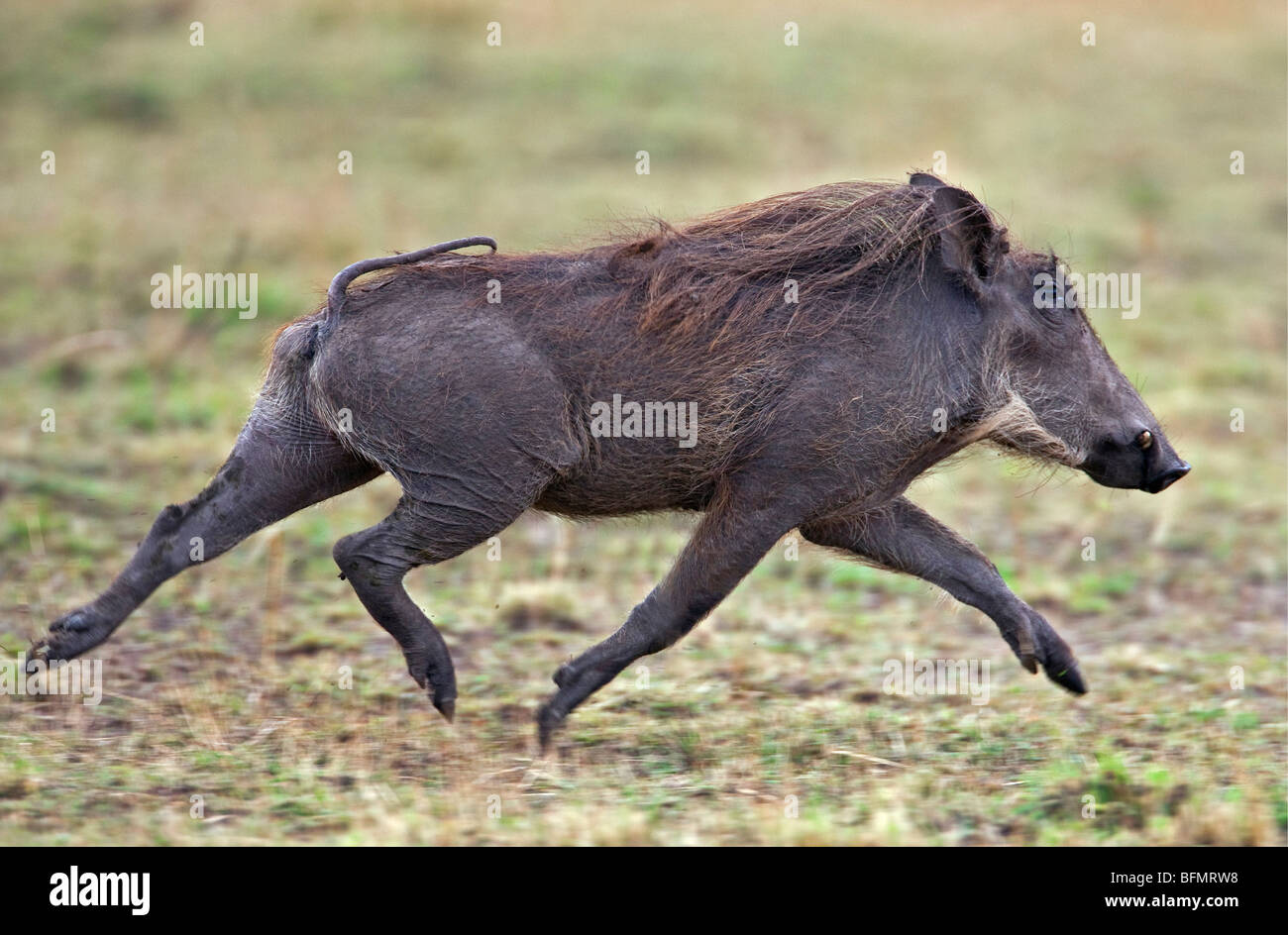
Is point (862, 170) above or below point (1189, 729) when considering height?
above

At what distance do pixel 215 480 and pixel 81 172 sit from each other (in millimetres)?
6937

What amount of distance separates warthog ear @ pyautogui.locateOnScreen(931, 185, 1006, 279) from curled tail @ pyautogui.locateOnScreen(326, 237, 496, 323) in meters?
1.27

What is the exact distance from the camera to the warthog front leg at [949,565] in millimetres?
4609

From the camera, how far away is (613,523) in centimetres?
484

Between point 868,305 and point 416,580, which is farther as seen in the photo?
point 416,580

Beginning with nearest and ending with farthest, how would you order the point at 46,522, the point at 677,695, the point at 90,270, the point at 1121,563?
the point at 677,695
the point at 46,522
the point at 1121,563
the point at 90,270

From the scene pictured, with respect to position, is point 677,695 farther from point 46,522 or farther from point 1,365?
point 1,365

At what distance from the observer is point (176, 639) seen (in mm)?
5266

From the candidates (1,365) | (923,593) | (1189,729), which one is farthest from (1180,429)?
(1,365)

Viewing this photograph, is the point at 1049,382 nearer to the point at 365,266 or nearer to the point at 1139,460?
the point at 1139,460

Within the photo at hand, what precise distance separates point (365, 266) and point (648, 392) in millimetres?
858

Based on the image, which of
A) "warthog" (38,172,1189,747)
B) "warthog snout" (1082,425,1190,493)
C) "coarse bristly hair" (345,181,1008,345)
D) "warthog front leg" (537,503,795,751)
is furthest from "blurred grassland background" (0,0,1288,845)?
"coarse bristly hair" (345,181,1008,345)

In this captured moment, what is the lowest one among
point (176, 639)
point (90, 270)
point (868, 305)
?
point (176, 639)

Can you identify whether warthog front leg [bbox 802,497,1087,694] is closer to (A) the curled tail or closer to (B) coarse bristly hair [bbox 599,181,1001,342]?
(B) coarse bristly hair [bbox 599,181,1001,342]
